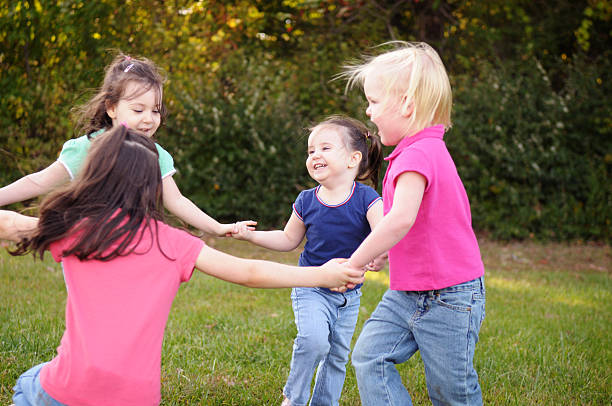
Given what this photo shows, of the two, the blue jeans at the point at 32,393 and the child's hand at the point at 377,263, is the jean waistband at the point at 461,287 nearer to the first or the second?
the child's hand at the point at 377,263

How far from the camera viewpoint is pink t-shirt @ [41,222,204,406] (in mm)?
2016

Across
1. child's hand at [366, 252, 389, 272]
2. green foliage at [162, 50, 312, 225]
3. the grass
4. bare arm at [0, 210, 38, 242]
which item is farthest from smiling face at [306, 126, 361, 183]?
green foliage at [162, 50, 312, 225]

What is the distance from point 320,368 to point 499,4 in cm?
1001

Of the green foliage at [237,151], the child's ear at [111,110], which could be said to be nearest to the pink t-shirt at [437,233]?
the child's ear at [111,110]

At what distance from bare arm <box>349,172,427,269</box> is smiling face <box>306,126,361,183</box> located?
789 mm

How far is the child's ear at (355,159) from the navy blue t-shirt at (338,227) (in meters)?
0.15

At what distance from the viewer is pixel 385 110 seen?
262 cm

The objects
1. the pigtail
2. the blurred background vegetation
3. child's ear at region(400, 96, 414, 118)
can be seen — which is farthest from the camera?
→ the blurred background vegetation

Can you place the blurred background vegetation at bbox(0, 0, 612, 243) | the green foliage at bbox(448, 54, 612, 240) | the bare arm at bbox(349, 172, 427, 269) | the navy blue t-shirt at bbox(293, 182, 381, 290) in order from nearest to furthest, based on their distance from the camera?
the bare arm at bbox(349, 172, 427, 269), the navy blue t-shirt at bbox(293, 182, 381, 290), the blurred background vegetation at bbox(0, 0, 612, 243), the green foliage at bbox(448, 54, 612, 240)

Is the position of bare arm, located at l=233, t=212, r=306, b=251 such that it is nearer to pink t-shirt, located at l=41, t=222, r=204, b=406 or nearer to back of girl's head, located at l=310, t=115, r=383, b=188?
back of girl's head, located at l=310, t=115, r=383, b=188

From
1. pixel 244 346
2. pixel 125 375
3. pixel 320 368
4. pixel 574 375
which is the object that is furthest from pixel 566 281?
pixel 125 375

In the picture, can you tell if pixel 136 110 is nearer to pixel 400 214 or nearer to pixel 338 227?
pixel 338 227

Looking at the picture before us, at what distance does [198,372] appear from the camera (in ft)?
12.0

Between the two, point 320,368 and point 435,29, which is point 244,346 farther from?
point 435,29
